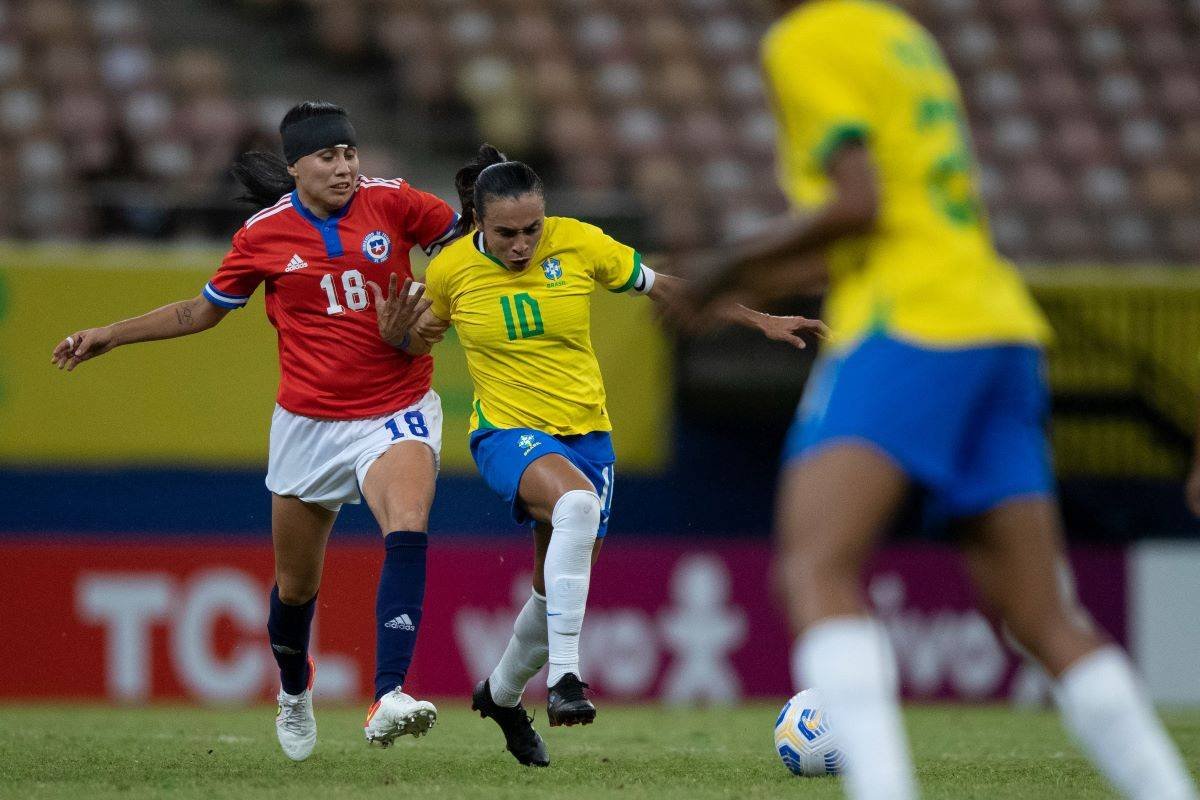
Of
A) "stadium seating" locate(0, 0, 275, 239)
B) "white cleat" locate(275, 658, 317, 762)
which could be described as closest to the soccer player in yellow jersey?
"white cleat" locate(275, 658, 317, 762)

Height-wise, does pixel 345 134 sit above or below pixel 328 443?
above

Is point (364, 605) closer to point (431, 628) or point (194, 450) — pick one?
point (431, 628)

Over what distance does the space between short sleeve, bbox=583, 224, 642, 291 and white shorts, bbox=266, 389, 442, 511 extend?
2.94 ft

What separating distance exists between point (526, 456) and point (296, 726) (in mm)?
1408

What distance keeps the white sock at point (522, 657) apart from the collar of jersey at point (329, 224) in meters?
1.49

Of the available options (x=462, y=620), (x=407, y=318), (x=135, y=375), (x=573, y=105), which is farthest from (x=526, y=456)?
(x=573, y=105)

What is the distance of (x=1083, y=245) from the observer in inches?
573

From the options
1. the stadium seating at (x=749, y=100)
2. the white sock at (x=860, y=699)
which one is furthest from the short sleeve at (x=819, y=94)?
the stadium seating at (x=749, y=100)

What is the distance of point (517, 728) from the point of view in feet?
21.6

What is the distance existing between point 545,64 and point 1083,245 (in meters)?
4.72

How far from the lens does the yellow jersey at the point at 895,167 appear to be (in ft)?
11.9

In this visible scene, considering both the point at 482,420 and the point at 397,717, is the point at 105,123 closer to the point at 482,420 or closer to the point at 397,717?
the point at 482,420

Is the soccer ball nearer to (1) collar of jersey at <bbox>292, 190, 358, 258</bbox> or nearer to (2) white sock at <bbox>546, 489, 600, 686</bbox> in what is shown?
(2) white sock at <bbox>546, 489, 600, 686</bbox>

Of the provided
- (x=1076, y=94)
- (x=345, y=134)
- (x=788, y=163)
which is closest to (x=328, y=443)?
(x=345, y=134)
